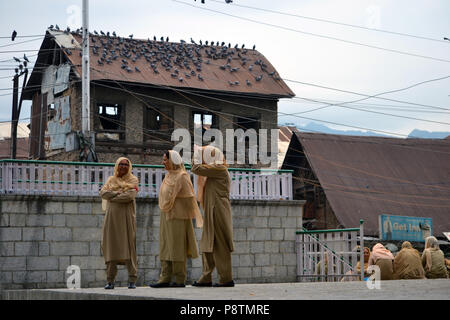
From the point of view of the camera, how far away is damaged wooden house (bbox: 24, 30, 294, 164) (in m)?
30.5

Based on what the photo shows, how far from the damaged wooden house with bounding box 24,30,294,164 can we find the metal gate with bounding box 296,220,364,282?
1384 centimetres

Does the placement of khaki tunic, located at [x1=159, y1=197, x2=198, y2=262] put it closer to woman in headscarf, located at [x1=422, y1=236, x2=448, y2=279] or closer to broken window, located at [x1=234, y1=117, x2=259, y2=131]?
woman in headscarf, located at [x1=422, y1=236, x2=448, y2=279]

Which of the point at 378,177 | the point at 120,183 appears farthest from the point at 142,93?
the point at 120,183

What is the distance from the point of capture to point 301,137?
114ft

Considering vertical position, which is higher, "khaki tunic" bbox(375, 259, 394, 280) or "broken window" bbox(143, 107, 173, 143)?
"broken window" bbox(143, 107, 173, 143)

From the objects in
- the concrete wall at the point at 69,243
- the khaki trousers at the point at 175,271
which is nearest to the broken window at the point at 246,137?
the concrete wall at the point at 69,243

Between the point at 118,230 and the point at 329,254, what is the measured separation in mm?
5716

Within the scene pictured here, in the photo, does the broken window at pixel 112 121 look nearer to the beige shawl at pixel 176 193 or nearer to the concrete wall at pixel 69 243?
the concrete wall at pixel 69 243

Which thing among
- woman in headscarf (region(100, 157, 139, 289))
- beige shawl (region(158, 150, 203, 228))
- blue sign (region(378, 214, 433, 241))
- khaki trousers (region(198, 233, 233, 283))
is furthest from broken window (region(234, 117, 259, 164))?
khaki trousers (region(198, 233, 233, 283))

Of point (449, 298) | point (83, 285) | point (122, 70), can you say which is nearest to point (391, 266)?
point (83, 285)

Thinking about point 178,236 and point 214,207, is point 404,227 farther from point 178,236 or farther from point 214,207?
point 214,207

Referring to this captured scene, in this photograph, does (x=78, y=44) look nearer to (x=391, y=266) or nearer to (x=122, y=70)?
(x=122, y=70)

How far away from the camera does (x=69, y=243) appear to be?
15617mm

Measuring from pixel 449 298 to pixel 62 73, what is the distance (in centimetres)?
2644
